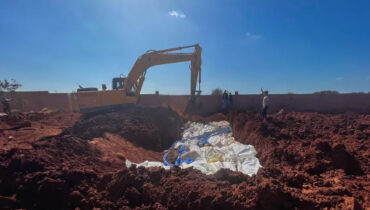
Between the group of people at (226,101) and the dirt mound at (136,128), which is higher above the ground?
the group of people at (226,101)

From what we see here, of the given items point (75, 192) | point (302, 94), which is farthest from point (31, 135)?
point (302, 94)

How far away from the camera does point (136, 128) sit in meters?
8.19

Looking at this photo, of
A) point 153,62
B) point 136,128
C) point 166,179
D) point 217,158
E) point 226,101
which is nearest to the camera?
point 166,179

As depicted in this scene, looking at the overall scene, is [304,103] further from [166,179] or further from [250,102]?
[166,179]

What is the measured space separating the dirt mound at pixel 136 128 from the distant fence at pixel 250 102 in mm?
5125

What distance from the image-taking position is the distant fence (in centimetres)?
1194

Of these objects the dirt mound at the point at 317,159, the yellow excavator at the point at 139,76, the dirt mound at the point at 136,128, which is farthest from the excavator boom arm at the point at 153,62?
the dirt mound at the point at 317,159

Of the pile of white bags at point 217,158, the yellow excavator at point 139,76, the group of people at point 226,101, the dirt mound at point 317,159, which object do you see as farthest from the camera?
the group of people at point 226,101

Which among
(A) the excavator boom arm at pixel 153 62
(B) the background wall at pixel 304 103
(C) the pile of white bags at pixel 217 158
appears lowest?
(C) the pile of white bags at pixel 217 158

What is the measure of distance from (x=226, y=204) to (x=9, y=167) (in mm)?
4543

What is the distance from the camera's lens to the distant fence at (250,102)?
470 inches

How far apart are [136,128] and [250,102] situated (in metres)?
9.56

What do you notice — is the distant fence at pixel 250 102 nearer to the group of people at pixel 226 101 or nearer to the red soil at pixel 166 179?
the group of people at pixel 226 101

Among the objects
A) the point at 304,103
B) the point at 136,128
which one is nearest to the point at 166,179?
the point at 136,128
